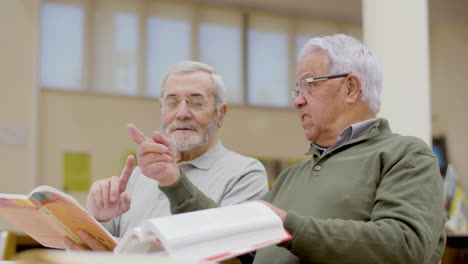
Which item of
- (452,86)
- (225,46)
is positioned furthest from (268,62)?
(452,86)

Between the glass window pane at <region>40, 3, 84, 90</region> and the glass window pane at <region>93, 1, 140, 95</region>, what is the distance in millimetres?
157

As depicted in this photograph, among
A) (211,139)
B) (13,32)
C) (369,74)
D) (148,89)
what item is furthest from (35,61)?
(369,74)

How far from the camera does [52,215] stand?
56.1 inches

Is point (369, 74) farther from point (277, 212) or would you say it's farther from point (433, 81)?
point (433, 81)

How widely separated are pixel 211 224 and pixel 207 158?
42.6 inches

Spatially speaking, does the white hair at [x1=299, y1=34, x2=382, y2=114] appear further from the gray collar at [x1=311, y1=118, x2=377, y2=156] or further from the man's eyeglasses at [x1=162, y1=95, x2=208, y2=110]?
the man's eyeglasses at [x1=162, y1=95, x2=208, y2=110]

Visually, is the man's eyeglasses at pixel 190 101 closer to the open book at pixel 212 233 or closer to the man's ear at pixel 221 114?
the man's ear at pixel 221 114

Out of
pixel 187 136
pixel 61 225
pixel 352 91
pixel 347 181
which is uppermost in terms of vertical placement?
pixel 352 91

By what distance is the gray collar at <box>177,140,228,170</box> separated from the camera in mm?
2082

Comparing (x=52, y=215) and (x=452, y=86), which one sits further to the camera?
(x=452, y=86)

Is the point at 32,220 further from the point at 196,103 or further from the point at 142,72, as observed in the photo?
the point at 142,72

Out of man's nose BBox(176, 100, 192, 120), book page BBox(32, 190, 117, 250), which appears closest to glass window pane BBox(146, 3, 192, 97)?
man's nose BBox(176, 100, 192, 120)

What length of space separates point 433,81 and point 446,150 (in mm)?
768

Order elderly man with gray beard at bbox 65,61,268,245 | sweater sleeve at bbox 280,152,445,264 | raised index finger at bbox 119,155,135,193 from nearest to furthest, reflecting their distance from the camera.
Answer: sweater sleeve at bbox 280,152,445,264, raised index finger at bbox 119,155,135,193, elderly man with gray beard at bbox 65,61,268,245
